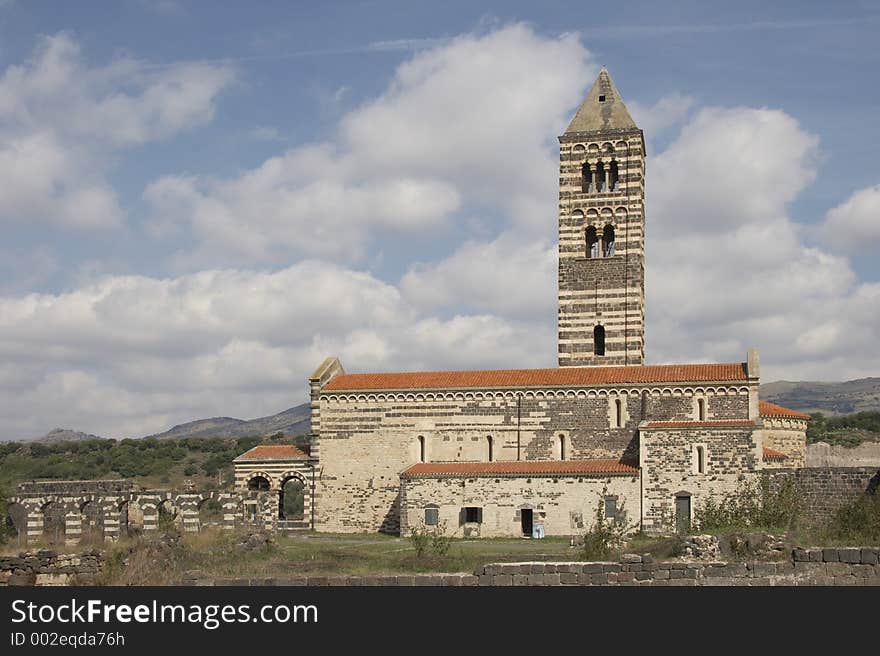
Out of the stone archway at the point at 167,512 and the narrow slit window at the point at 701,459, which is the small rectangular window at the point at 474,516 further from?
the stone archway at the point at 167,512

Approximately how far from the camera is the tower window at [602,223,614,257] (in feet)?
164

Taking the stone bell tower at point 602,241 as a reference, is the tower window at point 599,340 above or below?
below

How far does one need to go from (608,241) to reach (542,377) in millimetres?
8663

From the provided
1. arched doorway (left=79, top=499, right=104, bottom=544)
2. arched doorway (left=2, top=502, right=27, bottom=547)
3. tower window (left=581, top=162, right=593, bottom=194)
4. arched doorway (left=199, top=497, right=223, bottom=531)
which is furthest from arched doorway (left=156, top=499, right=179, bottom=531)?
tower window (left=581, top=162, right=593, bottom=194)

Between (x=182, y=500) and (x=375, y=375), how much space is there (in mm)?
11016

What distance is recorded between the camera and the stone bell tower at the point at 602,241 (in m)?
49.0

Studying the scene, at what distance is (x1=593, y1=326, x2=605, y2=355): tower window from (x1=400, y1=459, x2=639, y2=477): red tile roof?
7.57 metres

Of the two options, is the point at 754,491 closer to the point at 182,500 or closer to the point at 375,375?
the point at 375,375

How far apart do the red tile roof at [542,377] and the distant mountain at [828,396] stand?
356 feet

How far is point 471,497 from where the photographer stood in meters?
42.0

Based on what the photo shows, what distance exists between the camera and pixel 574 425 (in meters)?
44.2

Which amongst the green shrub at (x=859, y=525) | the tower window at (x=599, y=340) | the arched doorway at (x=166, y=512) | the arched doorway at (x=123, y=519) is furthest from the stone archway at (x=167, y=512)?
the green shrub at (x=859, y=525)

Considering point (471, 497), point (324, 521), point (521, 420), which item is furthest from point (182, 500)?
point (521, 420)

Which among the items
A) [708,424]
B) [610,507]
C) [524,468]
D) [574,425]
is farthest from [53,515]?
[708,424]
